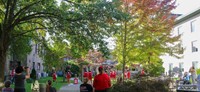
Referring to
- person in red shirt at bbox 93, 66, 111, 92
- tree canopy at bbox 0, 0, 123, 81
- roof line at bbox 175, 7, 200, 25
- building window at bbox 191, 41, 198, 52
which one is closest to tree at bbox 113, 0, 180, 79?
tree canopy at bbox 0, 0, 123, 81

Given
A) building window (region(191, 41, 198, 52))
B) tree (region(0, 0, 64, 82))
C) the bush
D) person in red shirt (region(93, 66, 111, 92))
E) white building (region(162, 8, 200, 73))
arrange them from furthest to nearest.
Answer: building window (region(191, 41, 198, 52))
white building (region(162, 8, 200, 73))
tree (region(0, 0, 64, 82))
the bush
person in red shirt (region(93, 66, 111, 92))

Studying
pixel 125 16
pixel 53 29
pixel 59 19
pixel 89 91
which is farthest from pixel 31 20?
pixel 89 91

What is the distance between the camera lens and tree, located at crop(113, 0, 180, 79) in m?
20.1

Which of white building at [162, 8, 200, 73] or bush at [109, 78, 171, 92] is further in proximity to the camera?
white building at [162, 8, 200, 73]

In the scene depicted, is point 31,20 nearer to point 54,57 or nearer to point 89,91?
point 54,57

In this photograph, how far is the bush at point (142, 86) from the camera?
1129 centimetres

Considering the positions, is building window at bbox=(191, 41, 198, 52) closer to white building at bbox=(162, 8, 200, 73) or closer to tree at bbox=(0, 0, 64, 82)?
white building at bbox=(162, 8, 200, 73)

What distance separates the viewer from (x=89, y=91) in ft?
35.3

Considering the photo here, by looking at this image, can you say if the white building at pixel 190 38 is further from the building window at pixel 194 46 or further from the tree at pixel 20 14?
the tree at pixel 20 14

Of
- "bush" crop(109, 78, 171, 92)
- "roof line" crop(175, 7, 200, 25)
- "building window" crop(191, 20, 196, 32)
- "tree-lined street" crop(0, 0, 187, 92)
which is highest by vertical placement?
"roof line" crop(175, 7, 200, 25)

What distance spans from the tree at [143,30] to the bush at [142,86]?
26.0 ft

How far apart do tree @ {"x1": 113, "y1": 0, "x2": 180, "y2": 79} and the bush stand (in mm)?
7923

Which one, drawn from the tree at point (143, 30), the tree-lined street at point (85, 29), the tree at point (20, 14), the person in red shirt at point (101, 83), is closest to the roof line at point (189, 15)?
the tree-lined street at point (85, 29)

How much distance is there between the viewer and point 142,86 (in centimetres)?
1129
